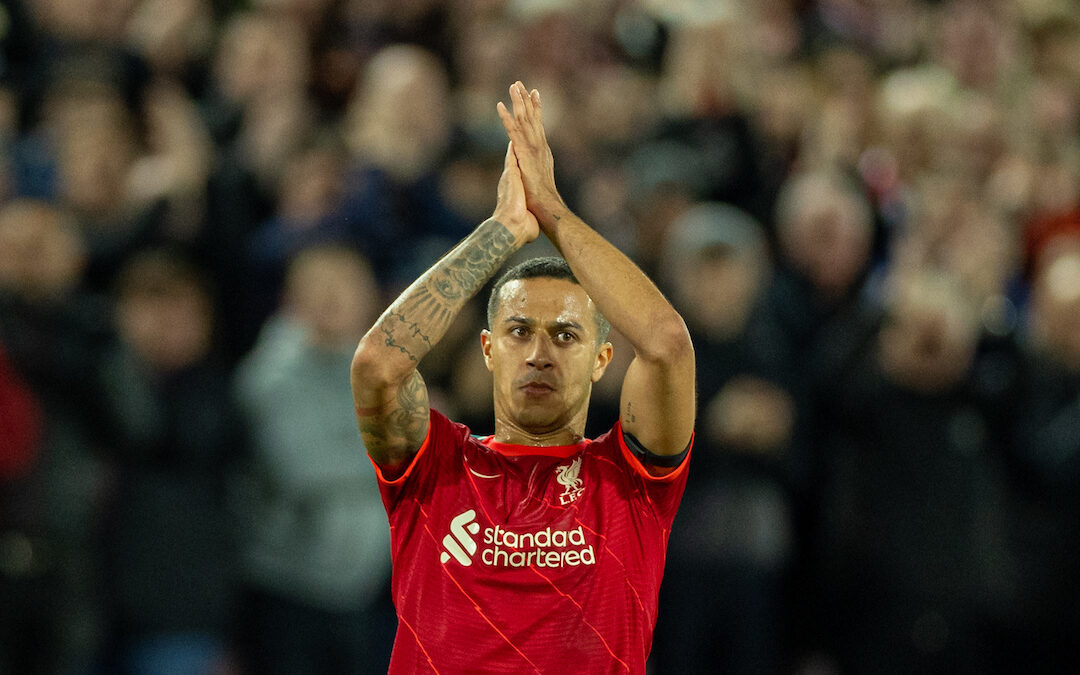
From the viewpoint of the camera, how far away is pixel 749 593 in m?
7.08

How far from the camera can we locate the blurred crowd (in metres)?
6.66

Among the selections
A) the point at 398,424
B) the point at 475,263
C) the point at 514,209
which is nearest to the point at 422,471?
the point at 398,424

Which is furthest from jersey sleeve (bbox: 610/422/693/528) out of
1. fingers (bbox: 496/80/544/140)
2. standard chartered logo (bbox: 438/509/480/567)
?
fingers (bbox: 496/80/544/140)

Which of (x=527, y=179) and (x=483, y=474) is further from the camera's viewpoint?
(x=527, y=179)

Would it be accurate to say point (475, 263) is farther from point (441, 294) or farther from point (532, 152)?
point (532, 152)

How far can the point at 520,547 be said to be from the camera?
4195 millimetres

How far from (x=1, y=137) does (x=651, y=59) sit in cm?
409

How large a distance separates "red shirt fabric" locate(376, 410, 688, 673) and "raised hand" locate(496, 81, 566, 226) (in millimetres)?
795

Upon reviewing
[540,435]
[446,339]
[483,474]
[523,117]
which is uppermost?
[523,117]

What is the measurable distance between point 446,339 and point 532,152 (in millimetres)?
2653

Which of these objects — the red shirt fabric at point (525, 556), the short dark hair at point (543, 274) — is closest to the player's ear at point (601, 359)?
the short dark hair at point (543, 274)

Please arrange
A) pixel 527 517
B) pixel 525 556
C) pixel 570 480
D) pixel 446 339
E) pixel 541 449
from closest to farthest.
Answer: pixel 525 556 < pixel 527 517 < pixel 570 480 < pixel 541 449 < pixel 446 339

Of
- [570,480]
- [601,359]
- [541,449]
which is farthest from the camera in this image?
[601,359]

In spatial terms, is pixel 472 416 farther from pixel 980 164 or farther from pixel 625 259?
pixel 980 164
